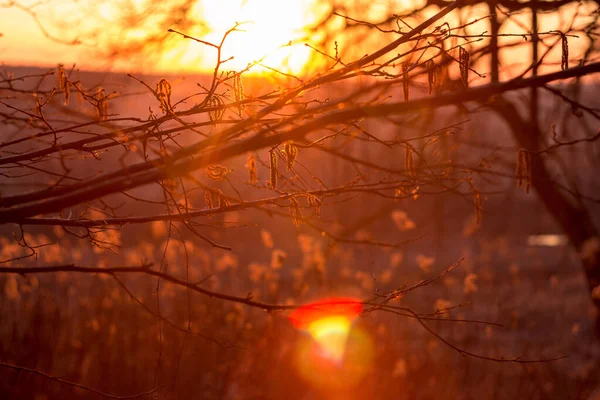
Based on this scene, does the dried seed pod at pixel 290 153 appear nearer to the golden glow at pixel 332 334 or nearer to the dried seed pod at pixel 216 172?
the dried seed pod at pixel 216 172

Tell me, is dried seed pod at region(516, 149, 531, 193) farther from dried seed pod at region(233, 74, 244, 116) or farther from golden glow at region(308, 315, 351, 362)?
golden glow at region(308, 315, 351, 362)

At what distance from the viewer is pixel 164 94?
2279mm

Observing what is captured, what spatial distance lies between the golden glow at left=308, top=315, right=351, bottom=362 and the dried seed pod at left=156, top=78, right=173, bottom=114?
4.31m

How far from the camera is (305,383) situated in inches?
236

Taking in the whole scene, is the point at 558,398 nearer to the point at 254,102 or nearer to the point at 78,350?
the point at 78,350

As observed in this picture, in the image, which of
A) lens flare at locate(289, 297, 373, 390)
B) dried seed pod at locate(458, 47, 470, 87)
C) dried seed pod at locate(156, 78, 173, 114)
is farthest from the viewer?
lens flare at locate(289, 297, 373, 390)

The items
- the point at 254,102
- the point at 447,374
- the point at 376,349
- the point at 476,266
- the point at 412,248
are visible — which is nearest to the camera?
the point at 254,102

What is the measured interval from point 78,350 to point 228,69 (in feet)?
13.1

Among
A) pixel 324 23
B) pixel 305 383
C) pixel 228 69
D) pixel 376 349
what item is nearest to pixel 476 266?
pixel 376 349

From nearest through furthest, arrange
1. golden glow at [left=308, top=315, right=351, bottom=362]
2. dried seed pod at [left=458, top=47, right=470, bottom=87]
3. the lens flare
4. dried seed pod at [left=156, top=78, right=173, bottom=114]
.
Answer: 1. dried seed pod at [left=156, top=78, right=173, bottom=114]
2. dried seed pod at [left=458, top=47, right=470, bottom=87]
3. the lens flare
4. golden glow at [left=308, top=315, right=351, bottom=362]

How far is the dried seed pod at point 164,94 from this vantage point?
2.23 meters

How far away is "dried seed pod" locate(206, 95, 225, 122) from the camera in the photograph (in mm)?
2294

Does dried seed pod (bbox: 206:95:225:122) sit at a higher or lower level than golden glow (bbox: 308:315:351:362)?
higher

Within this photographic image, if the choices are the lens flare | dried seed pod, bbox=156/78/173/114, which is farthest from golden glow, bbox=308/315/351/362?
dried seed pod, bbox=156/78/173/114
